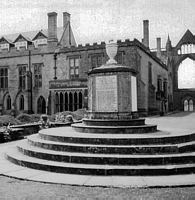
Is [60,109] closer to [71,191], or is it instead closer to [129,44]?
[129,44]

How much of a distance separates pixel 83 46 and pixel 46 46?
5.28 meters

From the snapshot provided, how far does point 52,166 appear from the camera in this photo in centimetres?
677

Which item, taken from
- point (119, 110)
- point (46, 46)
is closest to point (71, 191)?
point (119, 110)

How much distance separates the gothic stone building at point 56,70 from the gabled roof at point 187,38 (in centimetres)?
2510

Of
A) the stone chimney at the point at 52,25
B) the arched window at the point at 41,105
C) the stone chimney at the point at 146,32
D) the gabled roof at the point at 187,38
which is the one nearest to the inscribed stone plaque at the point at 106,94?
the arched window at the point at 41,105

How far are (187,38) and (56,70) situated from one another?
129 feet

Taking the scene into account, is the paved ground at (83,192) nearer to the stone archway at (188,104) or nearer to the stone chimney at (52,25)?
the stone chimney at (52,25)

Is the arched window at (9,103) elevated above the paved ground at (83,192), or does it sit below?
above

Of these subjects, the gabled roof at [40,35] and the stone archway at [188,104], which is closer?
the gabled roof at [40,35]

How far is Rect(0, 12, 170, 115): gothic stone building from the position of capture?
29344mm

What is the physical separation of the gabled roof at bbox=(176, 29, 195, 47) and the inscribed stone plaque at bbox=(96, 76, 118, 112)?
55954 millimetres

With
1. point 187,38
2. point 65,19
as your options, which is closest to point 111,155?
point 65,19

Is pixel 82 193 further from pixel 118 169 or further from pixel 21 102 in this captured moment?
pixel 21 102

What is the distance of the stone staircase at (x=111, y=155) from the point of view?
21.0 ft
